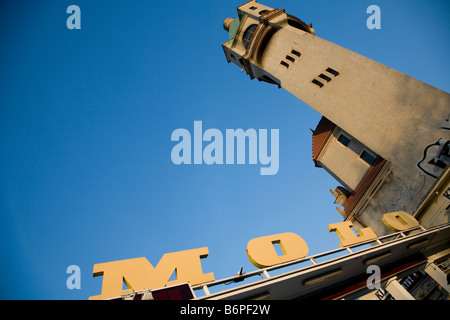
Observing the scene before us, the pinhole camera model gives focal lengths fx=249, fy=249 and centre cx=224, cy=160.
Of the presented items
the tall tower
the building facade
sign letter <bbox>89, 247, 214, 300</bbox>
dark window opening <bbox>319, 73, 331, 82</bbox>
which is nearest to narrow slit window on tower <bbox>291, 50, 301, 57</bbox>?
the tall tower


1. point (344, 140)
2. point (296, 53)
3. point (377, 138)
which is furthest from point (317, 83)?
point (377, 138)

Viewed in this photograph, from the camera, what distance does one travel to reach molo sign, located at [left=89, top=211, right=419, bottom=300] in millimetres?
8570

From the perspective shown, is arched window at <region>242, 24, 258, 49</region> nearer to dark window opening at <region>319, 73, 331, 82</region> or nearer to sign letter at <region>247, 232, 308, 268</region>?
dark window opening at <region>319, 73, 331, 82</region>

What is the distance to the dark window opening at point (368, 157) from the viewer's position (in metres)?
22.4

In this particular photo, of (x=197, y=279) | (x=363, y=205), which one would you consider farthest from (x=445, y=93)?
(x=197, y=279)

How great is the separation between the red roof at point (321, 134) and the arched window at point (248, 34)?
1747 cm

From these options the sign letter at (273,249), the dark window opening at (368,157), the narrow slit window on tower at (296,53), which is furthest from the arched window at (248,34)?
the sign letter at (273,249)

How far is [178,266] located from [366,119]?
803 inches

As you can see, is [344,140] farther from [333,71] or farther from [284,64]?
[284,64]

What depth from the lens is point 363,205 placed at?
22719 mm

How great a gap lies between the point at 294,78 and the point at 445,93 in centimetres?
1464

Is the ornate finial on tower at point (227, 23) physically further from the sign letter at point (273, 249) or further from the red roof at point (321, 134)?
the sign letter at point (273, 249)

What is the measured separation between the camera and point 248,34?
38.2 meters
